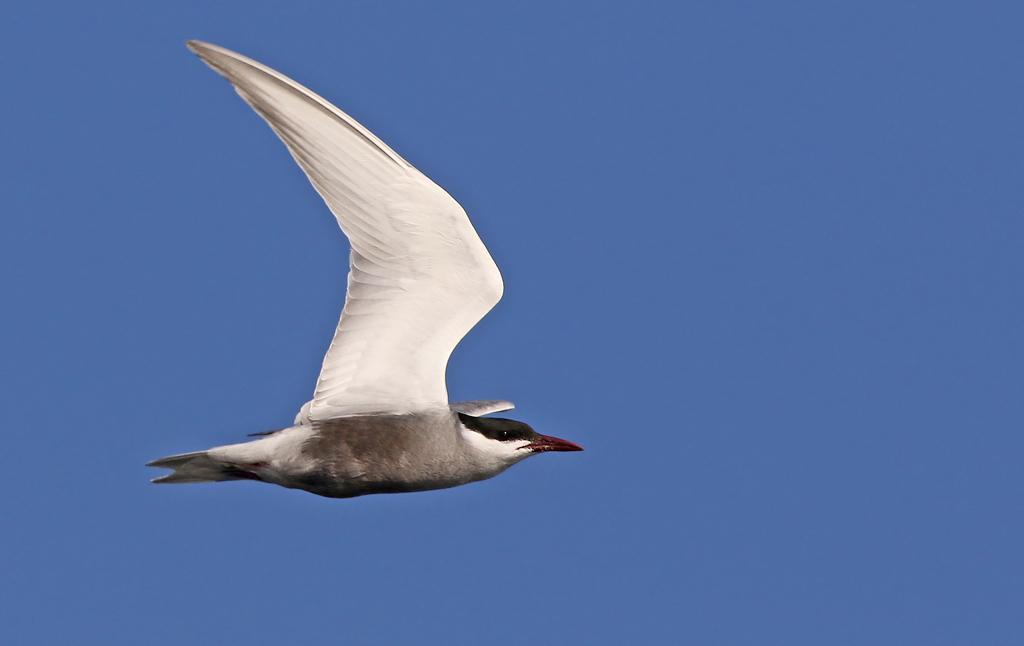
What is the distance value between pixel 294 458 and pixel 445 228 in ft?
7.53

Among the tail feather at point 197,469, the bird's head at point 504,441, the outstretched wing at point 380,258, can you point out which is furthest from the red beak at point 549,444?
the tail feather at point 197,469

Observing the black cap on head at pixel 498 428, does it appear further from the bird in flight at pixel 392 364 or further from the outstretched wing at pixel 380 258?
the outstretched wing at pixel 380 258

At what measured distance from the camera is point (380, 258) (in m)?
11.7

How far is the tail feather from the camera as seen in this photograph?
1255cm

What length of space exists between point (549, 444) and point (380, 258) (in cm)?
226

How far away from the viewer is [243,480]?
12.8 m

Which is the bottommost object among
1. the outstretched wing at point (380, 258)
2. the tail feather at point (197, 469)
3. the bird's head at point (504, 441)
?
the tail feather at point (197, 469)

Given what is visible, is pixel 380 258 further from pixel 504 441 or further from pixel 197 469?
pixel 197 469

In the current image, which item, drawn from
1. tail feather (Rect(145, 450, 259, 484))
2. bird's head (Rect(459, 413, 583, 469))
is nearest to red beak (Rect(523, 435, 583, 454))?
bird's head (Rect(459, 413, 583, 469))

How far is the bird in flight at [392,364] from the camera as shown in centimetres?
1130

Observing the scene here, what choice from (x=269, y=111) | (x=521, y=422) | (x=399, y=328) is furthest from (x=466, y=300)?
(x=269, y=111)

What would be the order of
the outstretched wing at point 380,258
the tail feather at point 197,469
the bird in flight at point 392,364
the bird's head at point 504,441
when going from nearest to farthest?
the outstretched wing at point 380,258, the bird in flight at point 392,364, the bird's head at point 504,441, the tail feather at point 197,469

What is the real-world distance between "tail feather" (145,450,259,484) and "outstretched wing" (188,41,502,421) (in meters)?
0.81

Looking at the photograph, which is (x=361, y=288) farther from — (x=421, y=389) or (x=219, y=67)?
(x=219, y=67)
